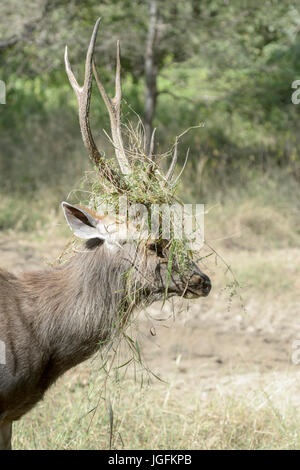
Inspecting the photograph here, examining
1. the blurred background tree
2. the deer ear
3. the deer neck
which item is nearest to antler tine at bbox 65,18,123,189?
the deer ear

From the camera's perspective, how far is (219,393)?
5.23m

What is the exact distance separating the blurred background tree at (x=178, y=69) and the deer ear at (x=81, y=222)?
18.8ft

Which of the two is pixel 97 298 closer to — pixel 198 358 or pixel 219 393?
pixel 219 393

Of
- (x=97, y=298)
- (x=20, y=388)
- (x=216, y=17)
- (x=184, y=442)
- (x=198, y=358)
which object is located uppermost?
(x=216, y=17)

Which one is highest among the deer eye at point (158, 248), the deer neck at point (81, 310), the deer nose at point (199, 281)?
the deer eye at point (158, 248)

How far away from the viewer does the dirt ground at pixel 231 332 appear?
5.71 meters

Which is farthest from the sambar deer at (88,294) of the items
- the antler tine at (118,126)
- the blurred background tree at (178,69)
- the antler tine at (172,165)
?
the blurred background tree at (178,69)

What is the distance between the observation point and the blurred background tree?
9859 mm

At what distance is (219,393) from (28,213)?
4913 millimetres

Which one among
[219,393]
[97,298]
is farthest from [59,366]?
[219,393]

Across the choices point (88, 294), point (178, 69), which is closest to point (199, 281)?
point (88, 294)

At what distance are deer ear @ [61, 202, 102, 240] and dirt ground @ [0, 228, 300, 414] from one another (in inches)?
62.2

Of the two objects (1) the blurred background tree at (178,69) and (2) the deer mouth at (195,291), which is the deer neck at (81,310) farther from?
(1) the blurred background tree at (178,69)

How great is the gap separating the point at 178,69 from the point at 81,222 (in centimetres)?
793
